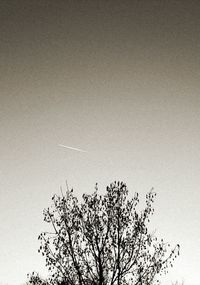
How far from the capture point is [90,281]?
17281mm

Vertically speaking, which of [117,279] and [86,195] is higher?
[86,195]

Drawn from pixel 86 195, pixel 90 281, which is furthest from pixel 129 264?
pixel 86 195

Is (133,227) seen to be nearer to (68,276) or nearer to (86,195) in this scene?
(86,195)

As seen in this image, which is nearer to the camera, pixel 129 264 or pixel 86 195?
pixel 129 264

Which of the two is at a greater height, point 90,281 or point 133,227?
point 133,227

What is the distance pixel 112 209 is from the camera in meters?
17.9

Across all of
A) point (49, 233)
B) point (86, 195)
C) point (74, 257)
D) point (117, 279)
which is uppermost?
point (86, 195)

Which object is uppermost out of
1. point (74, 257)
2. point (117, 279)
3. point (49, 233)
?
point (49, 233)

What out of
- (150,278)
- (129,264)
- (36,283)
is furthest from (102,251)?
(36,283)

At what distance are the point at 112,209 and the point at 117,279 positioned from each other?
10.8 ft

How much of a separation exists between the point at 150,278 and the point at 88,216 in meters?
4.28

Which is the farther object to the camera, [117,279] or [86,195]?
[86,195]

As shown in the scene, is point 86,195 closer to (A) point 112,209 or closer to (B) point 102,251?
(A) point 112,209

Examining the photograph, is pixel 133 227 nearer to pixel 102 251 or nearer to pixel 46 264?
pixel 102 251
